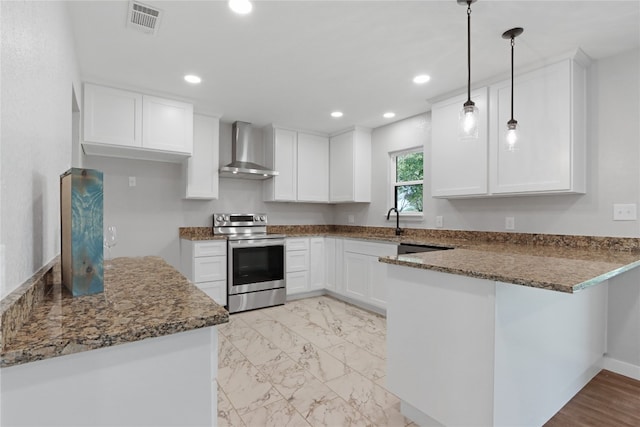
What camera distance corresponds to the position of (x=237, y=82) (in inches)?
116

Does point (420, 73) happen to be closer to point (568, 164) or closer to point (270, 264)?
point (568, 164)

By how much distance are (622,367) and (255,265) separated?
3.46m

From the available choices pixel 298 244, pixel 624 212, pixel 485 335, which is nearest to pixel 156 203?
pixel 298 244

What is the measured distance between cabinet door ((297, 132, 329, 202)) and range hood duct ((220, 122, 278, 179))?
1.73 ft

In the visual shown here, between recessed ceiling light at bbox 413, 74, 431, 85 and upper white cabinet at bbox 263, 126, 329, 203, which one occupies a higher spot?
recessed ceiling light at bbox 413, 74, 431, 85

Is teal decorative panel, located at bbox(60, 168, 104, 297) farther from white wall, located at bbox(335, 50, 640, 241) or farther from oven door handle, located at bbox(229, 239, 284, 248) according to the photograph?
white wall, located at bbox(335, 50, 640, 241)

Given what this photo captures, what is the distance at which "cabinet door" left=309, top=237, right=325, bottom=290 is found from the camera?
14.2 feet

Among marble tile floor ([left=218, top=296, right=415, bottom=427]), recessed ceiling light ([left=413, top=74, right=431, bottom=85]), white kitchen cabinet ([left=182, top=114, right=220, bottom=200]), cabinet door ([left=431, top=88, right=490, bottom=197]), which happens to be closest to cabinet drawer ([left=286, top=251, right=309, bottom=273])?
marble tile floor ([left=218, top=296, right=415, bottom=427])

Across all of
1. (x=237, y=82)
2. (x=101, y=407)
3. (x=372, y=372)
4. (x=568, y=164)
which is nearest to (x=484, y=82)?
(x=568, y=164)

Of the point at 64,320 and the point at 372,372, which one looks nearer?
the point at 64,320

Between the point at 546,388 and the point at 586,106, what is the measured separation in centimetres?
215

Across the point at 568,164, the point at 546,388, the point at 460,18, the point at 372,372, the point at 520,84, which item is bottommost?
the point at 372,372

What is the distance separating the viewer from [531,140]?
99.1 inches

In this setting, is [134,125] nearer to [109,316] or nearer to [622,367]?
[109,316]
